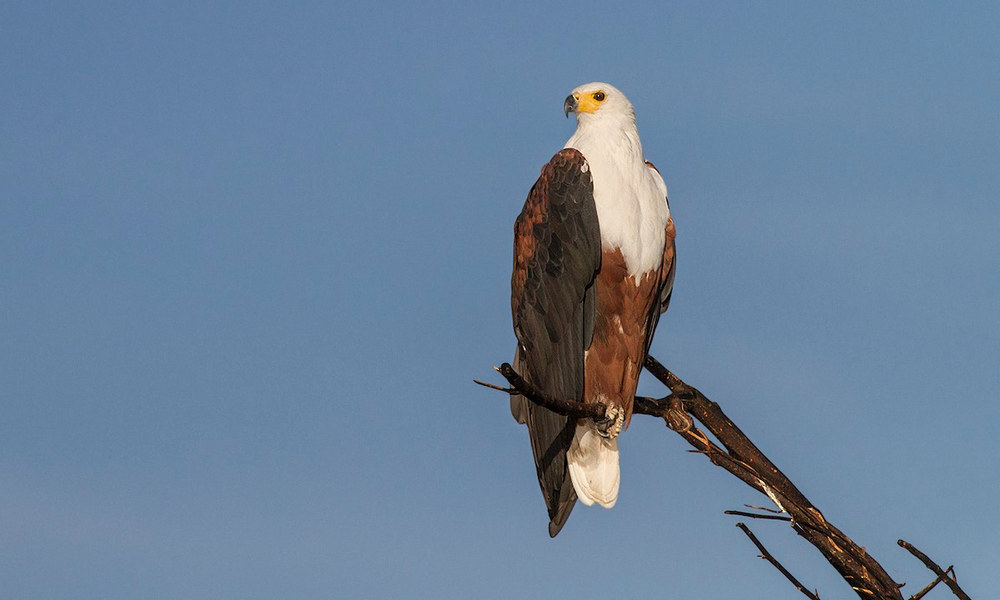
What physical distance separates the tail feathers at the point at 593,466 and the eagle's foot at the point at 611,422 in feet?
0.21

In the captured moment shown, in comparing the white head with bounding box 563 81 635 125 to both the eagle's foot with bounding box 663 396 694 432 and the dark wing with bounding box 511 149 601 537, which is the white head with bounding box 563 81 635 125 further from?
the eagle's foot with bounding box 663 396 694 432

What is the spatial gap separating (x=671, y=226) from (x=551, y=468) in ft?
5.11

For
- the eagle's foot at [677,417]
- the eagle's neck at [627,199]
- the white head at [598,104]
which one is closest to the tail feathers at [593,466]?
the eagle's foot at [677,417]

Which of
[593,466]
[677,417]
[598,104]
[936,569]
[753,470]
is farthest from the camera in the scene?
[598,104]

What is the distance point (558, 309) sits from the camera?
6.21 metres

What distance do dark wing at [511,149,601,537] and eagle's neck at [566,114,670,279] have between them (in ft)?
0.22

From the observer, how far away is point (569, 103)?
685cm

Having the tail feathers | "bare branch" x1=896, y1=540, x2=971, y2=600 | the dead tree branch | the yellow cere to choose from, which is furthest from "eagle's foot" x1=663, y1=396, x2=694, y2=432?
the yellow cere

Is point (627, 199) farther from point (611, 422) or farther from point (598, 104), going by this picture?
point (611, 422)

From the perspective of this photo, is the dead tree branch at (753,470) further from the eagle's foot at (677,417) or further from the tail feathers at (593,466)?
the tail feathers at (593,466)

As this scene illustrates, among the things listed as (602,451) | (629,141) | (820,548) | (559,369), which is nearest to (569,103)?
(629,141)

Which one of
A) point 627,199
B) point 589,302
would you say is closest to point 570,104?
point 627,199

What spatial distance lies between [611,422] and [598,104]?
1941 mm

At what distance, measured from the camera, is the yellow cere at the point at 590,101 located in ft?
22.1
